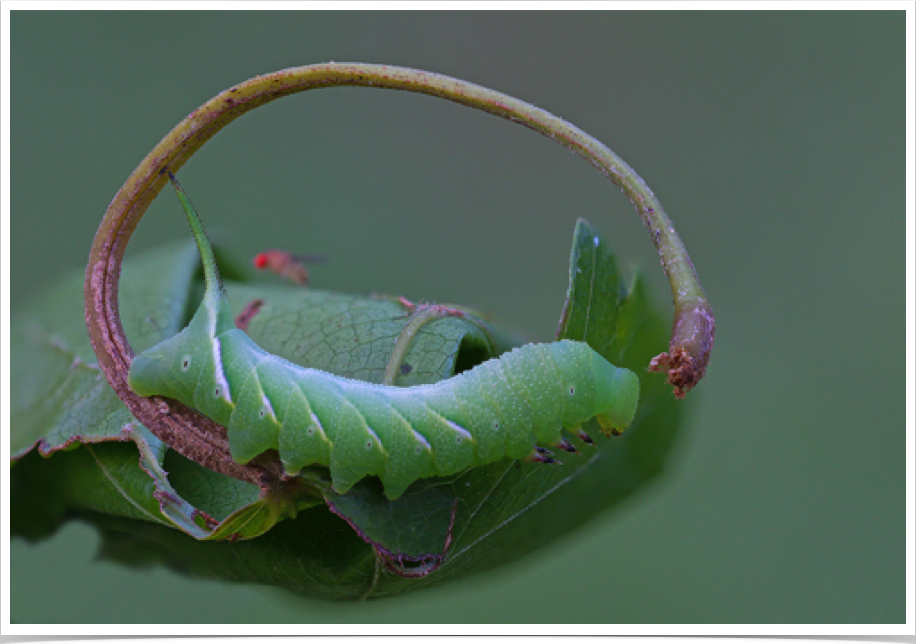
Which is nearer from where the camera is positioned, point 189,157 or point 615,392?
point 189,157

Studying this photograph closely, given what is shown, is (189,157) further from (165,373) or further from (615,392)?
(615,392)

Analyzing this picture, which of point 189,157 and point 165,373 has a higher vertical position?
point 189,157

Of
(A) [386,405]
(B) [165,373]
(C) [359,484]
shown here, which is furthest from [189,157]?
(C) [359,484]

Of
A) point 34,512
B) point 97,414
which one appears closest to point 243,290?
point 97,414

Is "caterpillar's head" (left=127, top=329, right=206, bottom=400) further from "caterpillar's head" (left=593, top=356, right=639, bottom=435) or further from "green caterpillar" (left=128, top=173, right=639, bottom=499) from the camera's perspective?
"caterpillar's head" (left=593, top=356, right=639, bottom=435)

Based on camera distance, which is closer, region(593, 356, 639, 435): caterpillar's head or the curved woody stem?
the curved woody stem

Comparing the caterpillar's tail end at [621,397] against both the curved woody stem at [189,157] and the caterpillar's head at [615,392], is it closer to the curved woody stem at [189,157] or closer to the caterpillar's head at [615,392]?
the caterpillar's head at [615,392]

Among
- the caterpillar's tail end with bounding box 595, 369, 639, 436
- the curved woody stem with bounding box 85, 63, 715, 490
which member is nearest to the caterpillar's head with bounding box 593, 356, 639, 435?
the caterpillar's tail end with bounding box 595, 369, 639, 436
